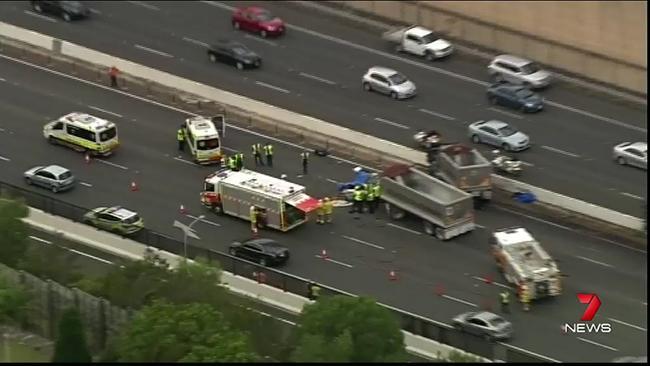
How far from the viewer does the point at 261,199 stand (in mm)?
69000

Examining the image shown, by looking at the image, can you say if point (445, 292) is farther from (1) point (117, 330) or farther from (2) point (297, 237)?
(1) point (117, 330)

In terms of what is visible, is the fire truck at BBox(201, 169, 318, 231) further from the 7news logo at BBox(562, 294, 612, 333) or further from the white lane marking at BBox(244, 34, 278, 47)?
the white lane marking at BBox(244, 34, 278, 47)

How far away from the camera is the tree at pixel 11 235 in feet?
206

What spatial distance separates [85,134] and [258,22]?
15.2 m

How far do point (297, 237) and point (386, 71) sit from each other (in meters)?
14.6

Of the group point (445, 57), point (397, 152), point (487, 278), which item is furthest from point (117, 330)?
point (445, 57)

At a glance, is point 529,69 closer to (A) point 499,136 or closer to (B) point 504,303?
(A) point 499,136

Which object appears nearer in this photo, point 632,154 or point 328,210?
point 328,210

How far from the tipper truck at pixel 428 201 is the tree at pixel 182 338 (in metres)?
15.4

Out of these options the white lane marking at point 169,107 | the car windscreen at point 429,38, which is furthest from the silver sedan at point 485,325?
the car windscreen at point 429,38

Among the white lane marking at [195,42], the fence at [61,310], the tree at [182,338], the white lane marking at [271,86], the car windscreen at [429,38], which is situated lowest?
the white lane marking at [271,86]

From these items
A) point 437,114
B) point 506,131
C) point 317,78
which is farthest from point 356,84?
point 506,131

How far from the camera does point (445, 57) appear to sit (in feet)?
280

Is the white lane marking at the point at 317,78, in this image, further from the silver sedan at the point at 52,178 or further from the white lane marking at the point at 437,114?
the silver sedan at the point at 52,178
